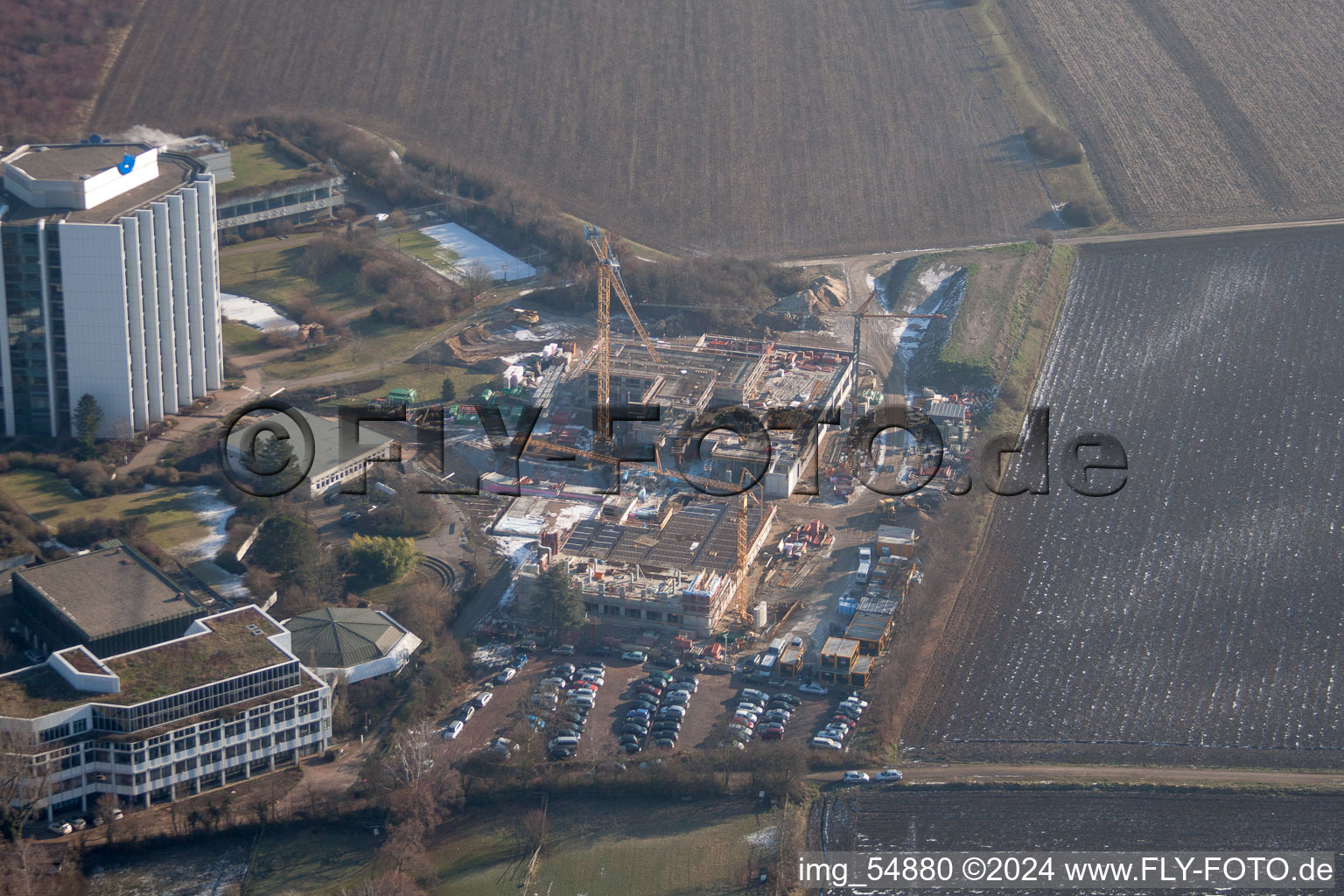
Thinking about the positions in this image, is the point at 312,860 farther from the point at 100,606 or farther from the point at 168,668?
the point at 100,606

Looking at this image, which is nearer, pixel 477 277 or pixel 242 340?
pixel 242 340

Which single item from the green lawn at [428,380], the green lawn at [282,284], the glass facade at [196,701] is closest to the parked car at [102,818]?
the glass facade at [196,701]

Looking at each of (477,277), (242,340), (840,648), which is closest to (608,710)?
(840,648)

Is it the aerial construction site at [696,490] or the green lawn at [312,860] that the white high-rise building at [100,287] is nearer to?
the aerial construction site at [696,490]

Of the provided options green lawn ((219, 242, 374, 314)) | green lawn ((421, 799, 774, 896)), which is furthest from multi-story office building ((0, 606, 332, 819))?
green lawn ((219, 242, 374, 314))

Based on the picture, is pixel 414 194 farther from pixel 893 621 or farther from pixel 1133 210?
pixel 893 621

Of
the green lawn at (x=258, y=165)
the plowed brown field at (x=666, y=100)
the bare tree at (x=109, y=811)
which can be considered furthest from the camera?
the plowed brown field at (x=666, y=100)
